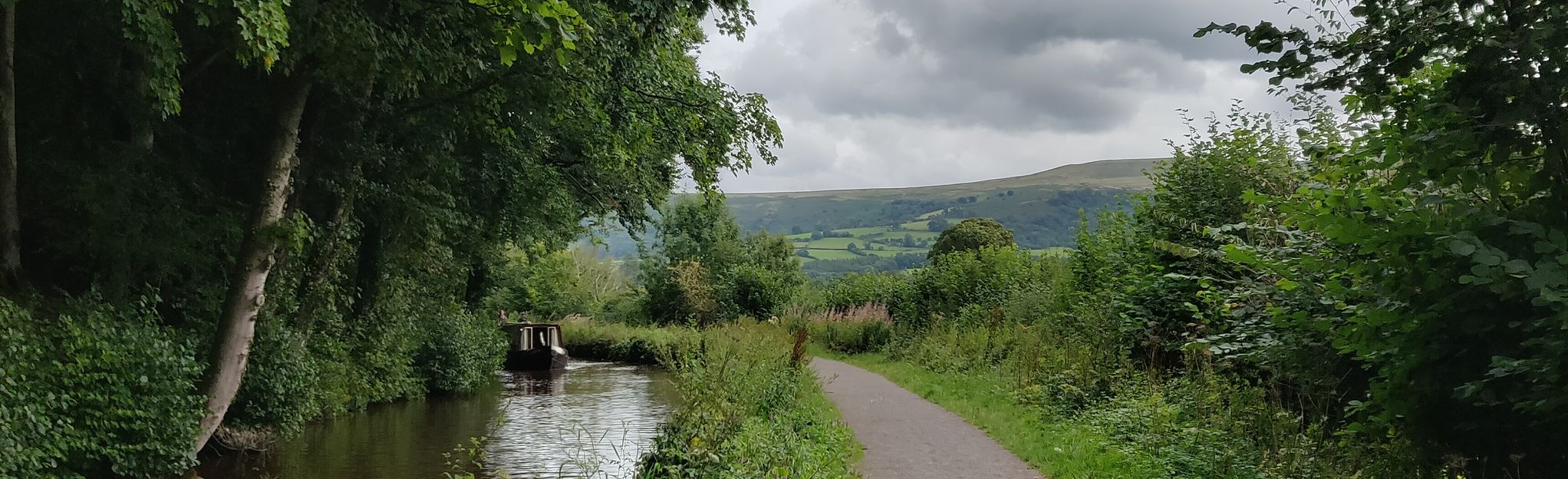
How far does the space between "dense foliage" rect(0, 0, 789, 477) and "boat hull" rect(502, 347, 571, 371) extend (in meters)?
13.4

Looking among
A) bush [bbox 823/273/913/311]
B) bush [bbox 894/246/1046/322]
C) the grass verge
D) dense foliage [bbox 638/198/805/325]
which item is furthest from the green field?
the grass verge

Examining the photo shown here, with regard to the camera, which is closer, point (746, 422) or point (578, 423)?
point (746, 422)

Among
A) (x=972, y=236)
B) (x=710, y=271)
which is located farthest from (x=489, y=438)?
(x=972, y=236)

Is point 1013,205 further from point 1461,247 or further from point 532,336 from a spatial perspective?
point 1461,247

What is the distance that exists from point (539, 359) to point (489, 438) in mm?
17339

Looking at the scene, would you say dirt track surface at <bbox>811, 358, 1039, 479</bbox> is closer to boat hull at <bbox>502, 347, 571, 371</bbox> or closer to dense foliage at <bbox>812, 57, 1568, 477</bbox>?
dense foliage at <bbox>812, 57, 1568, 477</bbox>

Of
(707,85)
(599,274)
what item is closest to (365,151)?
(707,85)

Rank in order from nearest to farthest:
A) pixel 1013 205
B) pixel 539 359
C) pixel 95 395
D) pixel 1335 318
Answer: pixel 1335 318 < pixel 95 395 < pixel 539 359 < pixel 1013 205

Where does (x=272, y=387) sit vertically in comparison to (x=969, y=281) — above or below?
below

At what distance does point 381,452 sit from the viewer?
40.2 feet

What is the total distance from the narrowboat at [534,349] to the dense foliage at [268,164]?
1346 centimetres

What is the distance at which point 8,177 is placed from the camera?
8133 millimetres

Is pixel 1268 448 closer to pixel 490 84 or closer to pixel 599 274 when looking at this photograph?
pixel 490 84

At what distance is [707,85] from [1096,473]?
7.79m
